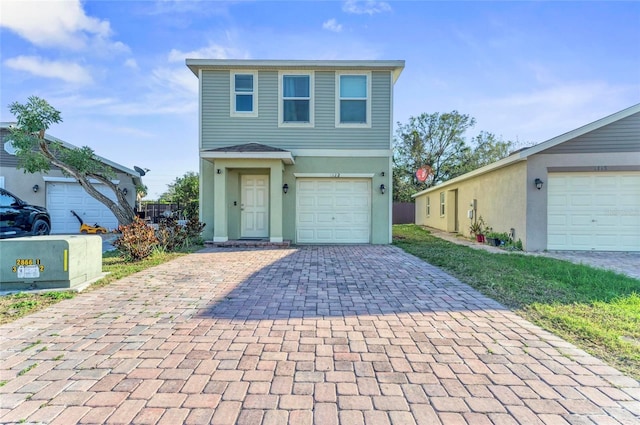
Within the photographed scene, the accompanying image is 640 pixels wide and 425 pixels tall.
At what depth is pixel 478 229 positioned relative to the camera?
12695 millimetres

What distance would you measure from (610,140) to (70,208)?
19316mm

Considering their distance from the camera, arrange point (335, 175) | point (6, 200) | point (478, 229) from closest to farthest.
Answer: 1. point (6, 200)
2. point (335, 175)
3. point (478, 229)

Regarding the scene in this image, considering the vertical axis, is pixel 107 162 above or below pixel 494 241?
above

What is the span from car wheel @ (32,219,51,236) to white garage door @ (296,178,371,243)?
7.93 meters

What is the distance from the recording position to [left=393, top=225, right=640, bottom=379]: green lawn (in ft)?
10.2

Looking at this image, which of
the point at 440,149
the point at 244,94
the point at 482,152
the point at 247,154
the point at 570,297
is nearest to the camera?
the point at 570,297

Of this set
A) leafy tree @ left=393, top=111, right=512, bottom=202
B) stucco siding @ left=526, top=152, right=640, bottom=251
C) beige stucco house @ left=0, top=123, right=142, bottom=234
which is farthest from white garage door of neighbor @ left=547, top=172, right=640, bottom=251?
leafy tree @ left=393, top=111, right=512, bottom=202

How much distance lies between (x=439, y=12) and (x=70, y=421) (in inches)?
401

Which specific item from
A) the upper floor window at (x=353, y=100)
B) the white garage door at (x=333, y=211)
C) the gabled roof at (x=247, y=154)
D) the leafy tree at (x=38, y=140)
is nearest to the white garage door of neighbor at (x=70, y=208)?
the leafy tree at (x=38, y=140)

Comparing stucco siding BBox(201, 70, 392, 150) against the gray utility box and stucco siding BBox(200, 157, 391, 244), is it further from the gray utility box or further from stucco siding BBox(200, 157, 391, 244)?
the gray utility box

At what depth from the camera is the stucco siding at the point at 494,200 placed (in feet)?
32.1

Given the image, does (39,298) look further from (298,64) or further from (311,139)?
(298,64)

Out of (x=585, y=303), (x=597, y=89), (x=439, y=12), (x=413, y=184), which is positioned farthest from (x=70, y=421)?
(x=413, y=184)

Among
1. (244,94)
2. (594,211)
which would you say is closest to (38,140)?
Answer: (244,94)
